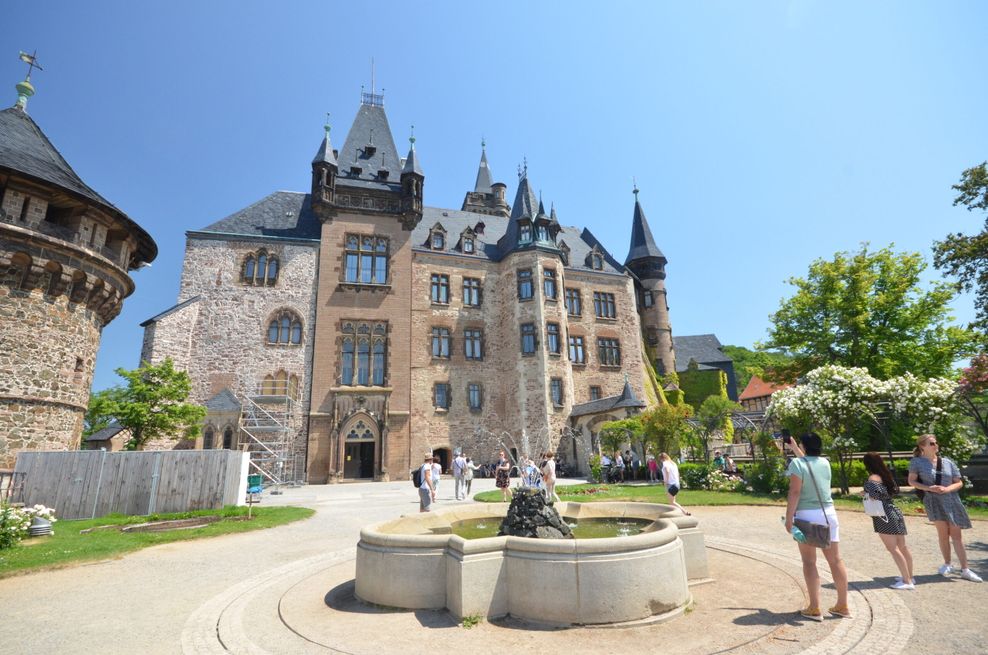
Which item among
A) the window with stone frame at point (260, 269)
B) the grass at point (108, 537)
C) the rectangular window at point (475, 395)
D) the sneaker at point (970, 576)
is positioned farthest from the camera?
the rectangular window at point (475, 395)

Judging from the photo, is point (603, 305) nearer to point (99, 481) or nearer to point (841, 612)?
point (99, 481)

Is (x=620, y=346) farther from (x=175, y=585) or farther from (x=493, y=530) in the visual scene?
(x=175, y=585)

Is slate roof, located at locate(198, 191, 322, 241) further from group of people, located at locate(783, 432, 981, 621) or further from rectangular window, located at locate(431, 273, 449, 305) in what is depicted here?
group of people, located at locate(783, 432, 981, 621)

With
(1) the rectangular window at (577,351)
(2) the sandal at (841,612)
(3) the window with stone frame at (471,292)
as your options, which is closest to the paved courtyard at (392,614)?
(2) the sandal at (841,612)

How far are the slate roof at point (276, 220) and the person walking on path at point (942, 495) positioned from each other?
101 feet

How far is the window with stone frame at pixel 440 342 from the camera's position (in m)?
31.3

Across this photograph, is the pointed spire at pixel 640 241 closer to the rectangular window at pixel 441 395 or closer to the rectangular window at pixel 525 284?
the rectangular window at pixel 525 284

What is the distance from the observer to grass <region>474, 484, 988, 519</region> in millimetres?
13227

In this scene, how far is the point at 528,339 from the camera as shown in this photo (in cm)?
3122

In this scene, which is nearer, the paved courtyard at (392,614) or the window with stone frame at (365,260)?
the paved courtyard at (392,614)

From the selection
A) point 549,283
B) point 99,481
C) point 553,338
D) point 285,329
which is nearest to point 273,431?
point 285,329

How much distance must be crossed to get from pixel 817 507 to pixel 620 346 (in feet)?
99.6

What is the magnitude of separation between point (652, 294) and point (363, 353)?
81.3 feet

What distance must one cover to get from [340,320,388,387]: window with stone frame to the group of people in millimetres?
25757
